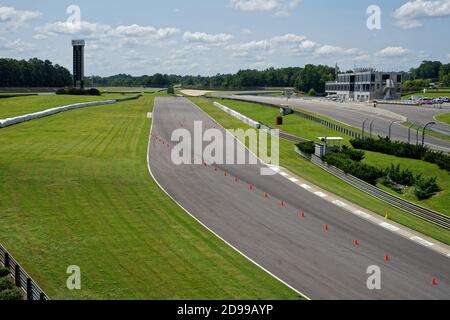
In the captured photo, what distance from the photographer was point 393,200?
38656 millimetres

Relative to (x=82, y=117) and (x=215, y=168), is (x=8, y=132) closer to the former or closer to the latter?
(x=82, y=117)

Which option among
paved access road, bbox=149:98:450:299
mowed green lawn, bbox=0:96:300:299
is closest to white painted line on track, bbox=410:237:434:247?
paved access road, bbox=149:98:450:299

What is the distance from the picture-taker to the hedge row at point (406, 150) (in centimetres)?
5050

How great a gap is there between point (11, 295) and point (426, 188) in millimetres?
34941

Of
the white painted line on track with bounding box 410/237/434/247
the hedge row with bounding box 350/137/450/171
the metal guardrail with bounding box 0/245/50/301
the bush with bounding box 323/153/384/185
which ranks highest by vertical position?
the hedge row with bounding box 350/137/450/171

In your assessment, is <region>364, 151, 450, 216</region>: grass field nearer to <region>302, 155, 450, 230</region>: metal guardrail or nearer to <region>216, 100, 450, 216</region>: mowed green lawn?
<region>216, 100, 450, 216</region>: mowed green lawn

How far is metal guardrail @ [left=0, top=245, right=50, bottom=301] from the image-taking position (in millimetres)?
18094

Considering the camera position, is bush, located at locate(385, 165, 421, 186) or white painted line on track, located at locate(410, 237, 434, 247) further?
bush, located at locate(385, 165, 421, 186)

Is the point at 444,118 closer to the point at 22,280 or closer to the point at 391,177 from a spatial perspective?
the point at 391,177

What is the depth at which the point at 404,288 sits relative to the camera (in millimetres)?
22328

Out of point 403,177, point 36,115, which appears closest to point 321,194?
point 403,177

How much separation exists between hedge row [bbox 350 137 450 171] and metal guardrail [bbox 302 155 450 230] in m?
10.8

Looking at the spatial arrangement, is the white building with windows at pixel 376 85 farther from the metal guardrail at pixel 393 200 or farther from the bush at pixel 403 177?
the metal guardrail at pixel 393 200

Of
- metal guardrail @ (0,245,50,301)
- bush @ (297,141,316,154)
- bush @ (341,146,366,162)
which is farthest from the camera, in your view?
bush @ (297,141,316,154)
